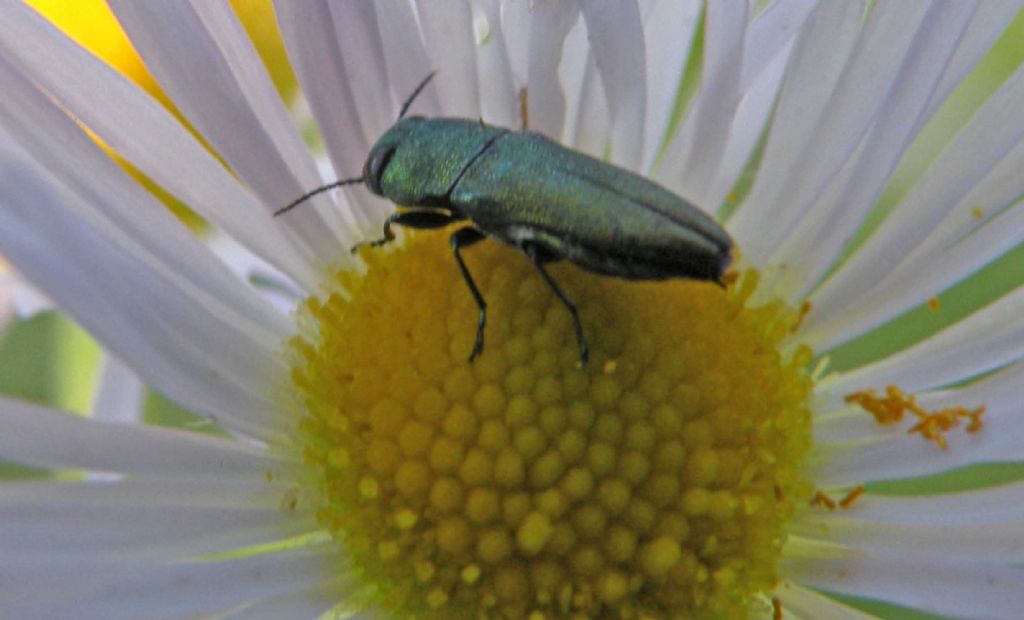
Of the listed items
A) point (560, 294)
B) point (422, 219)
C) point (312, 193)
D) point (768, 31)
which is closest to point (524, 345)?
point (560, 294)

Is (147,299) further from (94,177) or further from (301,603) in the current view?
(301,603)

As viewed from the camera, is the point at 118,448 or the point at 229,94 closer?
the point at 118,448

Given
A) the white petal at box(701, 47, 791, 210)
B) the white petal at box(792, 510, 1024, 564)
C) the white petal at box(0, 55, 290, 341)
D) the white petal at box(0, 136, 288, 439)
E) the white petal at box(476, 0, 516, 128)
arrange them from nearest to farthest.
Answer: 1. the white petal at box(0, 136, 288, 439)
2. the white petal at box(0, 55, 290, 341)
3. the white petal at box(792, 510, 1024, 564)
4. the white petal at box(476, 0, 516, 128)
5. the white petal at box(701, 47, 791, 210)

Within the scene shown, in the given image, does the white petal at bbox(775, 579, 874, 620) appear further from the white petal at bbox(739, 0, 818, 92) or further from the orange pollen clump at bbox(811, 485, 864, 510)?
the white petal at bbox(739, 0, 818, 92)

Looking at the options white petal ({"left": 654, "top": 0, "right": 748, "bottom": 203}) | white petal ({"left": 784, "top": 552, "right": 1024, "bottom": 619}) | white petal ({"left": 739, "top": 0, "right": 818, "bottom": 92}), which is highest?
white petal ({"left": 739, "top": 0, "right": 818, "bottom": 92})

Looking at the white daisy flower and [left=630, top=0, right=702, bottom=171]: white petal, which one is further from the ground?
[left=630, top=0, right=702, bottom=171]: white petal

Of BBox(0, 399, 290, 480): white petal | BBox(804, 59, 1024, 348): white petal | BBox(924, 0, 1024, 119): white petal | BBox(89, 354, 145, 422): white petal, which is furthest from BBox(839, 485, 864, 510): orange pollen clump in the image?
BBox(89, 354, 145, 422): white petal

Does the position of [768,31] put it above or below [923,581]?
above
